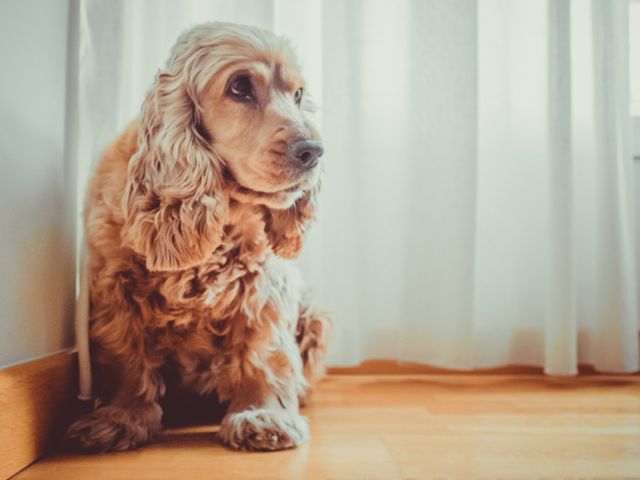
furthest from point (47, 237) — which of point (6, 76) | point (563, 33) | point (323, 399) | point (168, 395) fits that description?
point (563, 33)

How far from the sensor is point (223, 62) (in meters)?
1.00

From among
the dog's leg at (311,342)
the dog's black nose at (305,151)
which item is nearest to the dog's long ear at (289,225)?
the dog's black nose at (305,151)

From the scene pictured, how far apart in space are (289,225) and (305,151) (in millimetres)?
183

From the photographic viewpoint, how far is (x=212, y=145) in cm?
103

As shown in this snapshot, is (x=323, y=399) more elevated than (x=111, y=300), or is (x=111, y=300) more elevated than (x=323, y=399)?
(x=111, y=300)

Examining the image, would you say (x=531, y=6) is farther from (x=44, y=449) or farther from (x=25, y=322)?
(x=44, y=449)

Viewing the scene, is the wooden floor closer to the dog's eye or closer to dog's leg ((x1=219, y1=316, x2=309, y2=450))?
dog's leg ((x1=219, y1=316, x2=309, y2=450))

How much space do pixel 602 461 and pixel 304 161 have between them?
71 cm

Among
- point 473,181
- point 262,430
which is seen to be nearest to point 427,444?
point 262,430

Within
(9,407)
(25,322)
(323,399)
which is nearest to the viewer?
(9,407)

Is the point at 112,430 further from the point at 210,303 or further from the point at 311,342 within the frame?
the point at 311,342

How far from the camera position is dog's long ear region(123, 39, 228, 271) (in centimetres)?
96

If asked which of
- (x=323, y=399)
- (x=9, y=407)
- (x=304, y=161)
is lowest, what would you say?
(x=323, y=399)

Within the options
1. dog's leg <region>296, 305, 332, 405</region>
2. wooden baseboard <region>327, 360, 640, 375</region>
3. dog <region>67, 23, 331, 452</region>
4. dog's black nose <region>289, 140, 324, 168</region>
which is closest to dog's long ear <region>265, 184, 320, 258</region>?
dog <region>67, 23, 331, 452</region>
